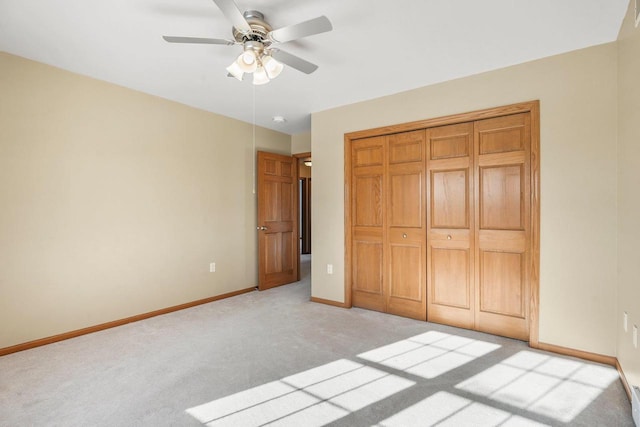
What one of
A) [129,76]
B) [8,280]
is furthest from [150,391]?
[129,76]

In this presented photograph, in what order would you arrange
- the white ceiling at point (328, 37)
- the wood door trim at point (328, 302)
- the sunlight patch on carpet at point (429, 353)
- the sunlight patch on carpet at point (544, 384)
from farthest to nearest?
the wood door trim at point (328, 302) → the sunlight patch on carpet at point (429, 353) → the white ceiling at point (328, 37) → the sunlight patch on carpet at point (544, 384)

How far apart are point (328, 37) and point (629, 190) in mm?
2299

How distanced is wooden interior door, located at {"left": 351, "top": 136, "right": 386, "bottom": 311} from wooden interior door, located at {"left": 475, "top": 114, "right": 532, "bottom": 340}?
1032 mm

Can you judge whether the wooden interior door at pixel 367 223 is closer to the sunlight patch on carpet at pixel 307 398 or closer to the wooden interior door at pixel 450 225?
the wooden interior door at pixel 450 225

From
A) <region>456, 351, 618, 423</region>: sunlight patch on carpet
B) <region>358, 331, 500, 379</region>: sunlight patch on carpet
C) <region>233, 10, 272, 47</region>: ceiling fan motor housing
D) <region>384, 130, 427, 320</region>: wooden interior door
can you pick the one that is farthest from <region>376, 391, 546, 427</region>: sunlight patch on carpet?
<region>233, 10, 272, 47</region>: ceiling fan motor housing

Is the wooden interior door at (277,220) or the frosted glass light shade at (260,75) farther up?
the frosted glass light shade at (260,75)

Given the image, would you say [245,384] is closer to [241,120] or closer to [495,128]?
[495,128]

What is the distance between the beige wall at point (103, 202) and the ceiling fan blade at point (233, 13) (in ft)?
6.92

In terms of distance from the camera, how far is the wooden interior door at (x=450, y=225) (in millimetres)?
3094

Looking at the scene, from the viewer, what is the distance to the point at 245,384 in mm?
2125

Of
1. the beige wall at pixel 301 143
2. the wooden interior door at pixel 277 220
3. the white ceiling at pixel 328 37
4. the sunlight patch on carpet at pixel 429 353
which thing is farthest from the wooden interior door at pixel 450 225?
the wooden interior door at pixel 277 220

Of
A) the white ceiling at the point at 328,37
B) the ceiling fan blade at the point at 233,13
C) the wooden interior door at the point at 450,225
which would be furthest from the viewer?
the wooden interior door at the point at 450,225

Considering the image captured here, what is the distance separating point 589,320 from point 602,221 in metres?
0.78

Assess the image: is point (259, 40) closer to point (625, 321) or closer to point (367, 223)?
point (367, 223)
